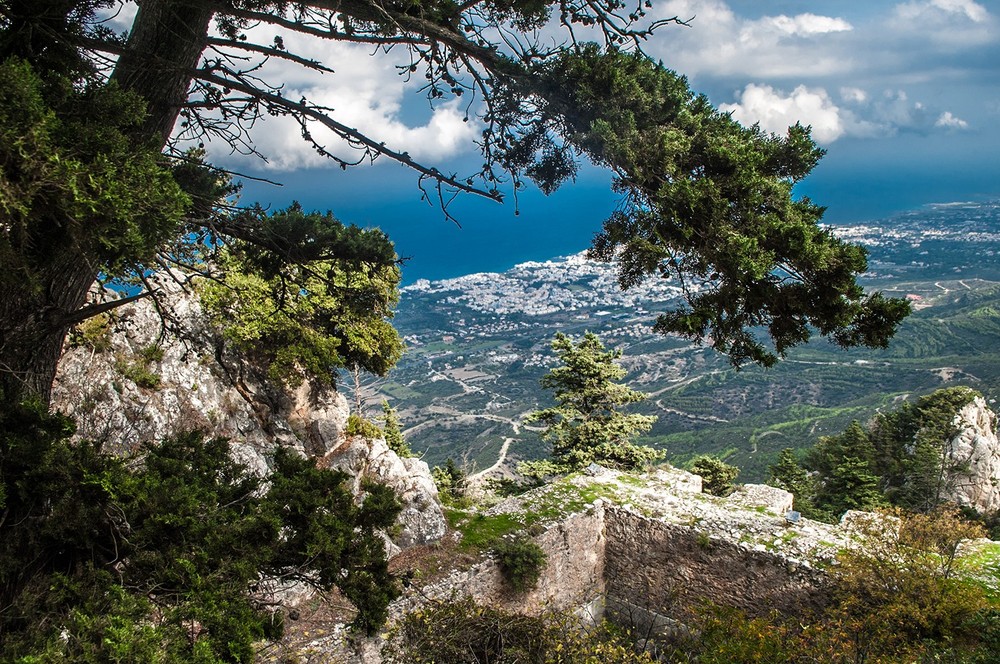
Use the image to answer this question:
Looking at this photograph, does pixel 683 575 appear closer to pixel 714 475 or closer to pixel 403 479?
pixel 403 479

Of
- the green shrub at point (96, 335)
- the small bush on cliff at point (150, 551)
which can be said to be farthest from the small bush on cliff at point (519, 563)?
the green shrub at point (96, 335)

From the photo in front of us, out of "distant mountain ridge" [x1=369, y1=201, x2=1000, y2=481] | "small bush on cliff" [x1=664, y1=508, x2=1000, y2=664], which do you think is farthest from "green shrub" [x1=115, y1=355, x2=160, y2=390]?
"distant mountain ridge" [x1=369, y1=201, x2=1000, y2=481]

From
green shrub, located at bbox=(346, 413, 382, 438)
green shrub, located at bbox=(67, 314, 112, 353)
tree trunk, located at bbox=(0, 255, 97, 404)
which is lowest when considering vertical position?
green shrub, located at bbox=(346, 413, 382, 438)

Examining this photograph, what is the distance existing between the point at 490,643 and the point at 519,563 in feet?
12.9

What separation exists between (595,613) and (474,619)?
6.40 m

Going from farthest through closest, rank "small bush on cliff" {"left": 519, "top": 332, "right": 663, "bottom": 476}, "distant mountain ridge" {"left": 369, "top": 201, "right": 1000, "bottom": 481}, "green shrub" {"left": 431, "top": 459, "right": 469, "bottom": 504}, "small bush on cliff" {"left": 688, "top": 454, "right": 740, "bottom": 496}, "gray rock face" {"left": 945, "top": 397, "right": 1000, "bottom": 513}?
"distant mountain ridge" {"left": 369, "top": 201, "right": 1000, "bottom": 481} < "gray rock face" {"left": 945, "top": 397, "right": 1000, "bottom": 513} < "small bush on cliff" {"left": 688, "top": 454, "right": 740, "bottom": 496} < "green shrub" {"left": 431, "top": 459, "right": 469, "bottom": 504} < "small bush on cliff" {"left": 519, "top": 332, "right": 663, "bottom": 476}

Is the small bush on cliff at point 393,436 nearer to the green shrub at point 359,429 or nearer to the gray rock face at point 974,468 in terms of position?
the green shrub at point 359,429

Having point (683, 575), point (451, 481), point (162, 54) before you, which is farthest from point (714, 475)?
point (162, 54)

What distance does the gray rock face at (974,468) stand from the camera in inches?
1078

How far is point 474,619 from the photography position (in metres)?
6.88

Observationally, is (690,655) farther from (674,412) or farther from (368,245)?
(674,412)

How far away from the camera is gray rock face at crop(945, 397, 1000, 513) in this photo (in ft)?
89.9

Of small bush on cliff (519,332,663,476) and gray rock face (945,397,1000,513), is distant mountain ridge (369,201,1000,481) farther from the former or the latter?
small bush on cliff (519,332,663,476)

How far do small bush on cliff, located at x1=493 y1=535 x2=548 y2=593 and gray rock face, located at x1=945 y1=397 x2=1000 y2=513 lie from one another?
2576 cm
